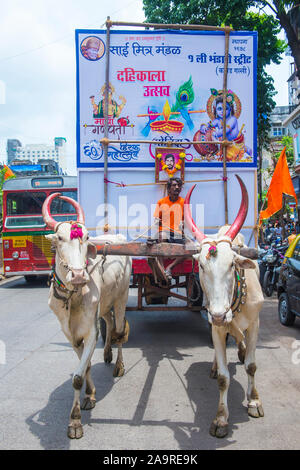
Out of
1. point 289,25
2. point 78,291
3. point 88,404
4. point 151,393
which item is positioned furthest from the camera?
point 289,25

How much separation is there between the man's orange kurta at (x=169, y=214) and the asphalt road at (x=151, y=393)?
1.79m

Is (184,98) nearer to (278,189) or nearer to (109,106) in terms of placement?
(109,106)

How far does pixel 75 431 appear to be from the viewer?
3.52 metres

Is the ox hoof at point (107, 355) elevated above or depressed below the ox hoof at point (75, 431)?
below

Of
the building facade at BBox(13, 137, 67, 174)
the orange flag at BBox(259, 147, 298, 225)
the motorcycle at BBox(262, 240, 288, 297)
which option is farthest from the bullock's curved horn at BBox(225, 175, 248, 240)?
the building facade at BBox(13, 137, 67, 174)

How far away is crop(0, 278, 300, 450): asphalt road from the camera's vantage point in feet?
11.4

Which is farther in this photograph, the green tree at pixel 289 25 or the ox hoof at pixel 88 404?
the green tree at pixel 289 25

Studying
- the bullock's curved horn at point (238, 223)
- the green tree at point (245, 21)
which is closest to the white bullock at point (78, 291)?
the bullock's curved horn at point (238, 223)

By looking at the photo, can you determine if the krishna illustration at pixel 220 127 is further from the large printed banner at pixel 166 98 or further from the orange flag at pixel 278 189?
the orange flag at pixel 278 189

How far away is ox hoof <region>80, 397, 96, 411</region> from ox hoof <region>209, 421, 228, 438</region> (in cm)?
122

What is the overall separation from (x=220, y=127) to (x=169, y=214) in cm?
146

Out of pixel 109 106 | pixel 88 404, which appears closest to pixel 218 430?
pixel 88 404

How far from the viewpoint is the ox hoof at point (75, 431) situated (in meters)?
3.50

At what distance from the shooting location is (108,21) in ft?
18.6
